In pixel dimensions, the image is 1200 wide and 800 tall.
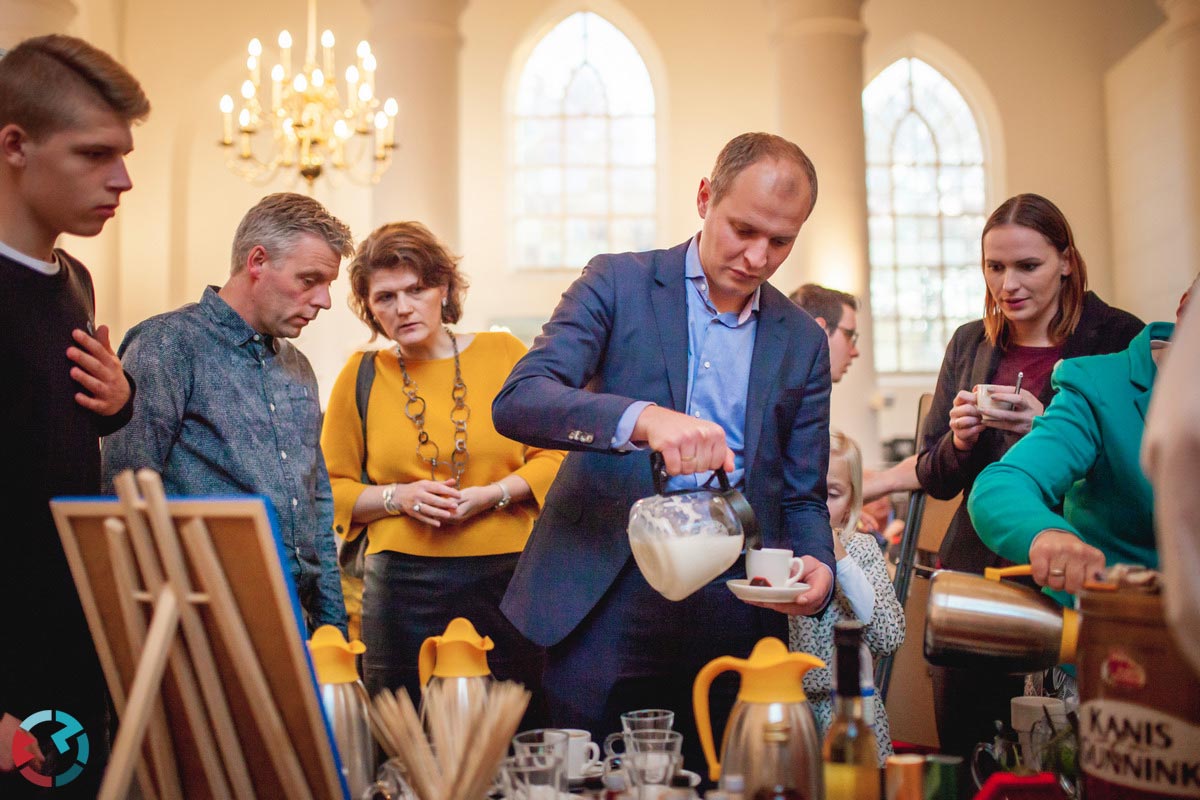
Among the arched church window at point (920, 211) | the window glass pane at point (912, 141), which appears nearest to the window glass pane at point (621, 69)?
the arched church window at point (920, 211)

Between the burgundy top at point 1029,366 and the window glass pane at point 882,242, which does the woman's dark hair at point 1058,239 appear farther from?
the window glass pane at point 882,242

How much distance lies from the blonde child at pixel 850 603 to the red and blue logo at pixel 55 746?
118cm

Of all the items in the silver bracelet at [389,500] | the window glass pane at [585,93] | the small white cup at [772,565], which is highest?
the window glass pane at [585,93]

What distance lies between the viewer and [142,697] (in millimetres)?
999

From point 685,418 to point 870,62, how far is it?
31.5 ft

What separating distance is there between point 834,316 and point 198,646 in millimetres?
2455

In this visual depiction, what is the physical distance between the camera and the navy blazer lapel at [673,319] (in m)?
1.80

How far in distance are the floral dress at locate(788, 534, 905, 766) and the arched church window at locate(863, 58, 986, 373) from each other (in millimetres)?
8302

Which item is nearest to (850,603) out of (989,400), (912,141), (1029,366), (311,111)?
(989,400)

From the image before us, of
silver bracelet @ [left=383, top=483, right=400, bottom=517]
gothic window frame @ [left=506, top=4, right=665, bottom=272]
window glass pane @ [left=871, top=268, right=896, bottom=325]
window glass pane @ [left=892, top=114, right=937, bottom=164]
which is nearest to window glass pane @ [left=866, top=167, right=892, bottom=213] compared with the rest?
window glass pane @ [left=892, top=114, right=937, bottom=164]

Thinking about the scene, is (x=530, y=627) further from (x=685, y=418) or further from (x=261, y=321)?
(x=261, y=321)

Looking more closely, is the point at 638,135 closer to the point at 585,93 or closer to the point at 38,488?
the point at 585,93

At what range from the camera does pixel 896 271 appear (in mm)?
10609

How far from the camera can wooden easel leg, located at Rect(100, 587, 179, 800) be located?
0.96 metres
